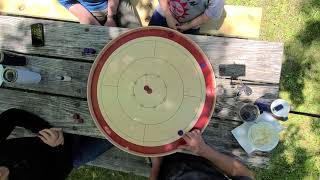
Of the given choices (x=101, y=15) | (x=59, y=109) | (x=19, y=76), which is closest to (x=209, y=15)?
(x=101, y=15)

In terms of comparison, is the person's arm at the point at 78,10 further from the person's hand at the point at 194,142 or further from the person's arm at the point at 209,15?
the person's hand at the point at 194,142

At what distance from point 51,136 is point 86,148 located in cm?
45

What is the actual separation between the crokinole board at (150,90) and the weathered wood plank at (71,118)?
7.5 inches

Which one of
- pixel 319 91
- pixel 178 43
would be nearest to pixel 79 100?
pixel 178 43

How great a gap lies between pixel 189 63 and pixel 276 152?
1.88m

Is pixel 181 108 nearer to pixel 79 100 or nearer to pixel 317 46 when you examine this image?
pixel 79 100

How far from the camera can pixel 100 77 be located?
271cm

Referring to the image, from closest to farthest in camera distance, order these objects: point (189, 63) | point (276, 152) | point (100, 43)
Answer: point (189, 63), point (100, 43), point (276, 152)

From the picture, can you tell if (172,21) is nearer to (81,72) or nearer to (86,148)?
(81,72)

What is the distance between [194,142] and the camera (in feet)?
8.62

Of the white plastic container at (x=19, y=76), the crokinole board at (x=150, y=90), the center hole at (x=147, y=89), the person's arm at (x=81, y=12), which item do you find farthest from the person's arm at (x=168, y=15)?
the white plastic container at (x=19, y=76)

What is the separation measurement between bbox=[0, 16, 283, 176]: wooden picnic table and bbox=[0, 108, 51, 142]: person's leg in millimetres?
78

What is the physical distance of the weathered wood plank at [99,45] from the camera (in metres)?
2.75

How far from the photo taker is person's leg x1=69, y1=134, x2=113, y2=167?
10.6ft
